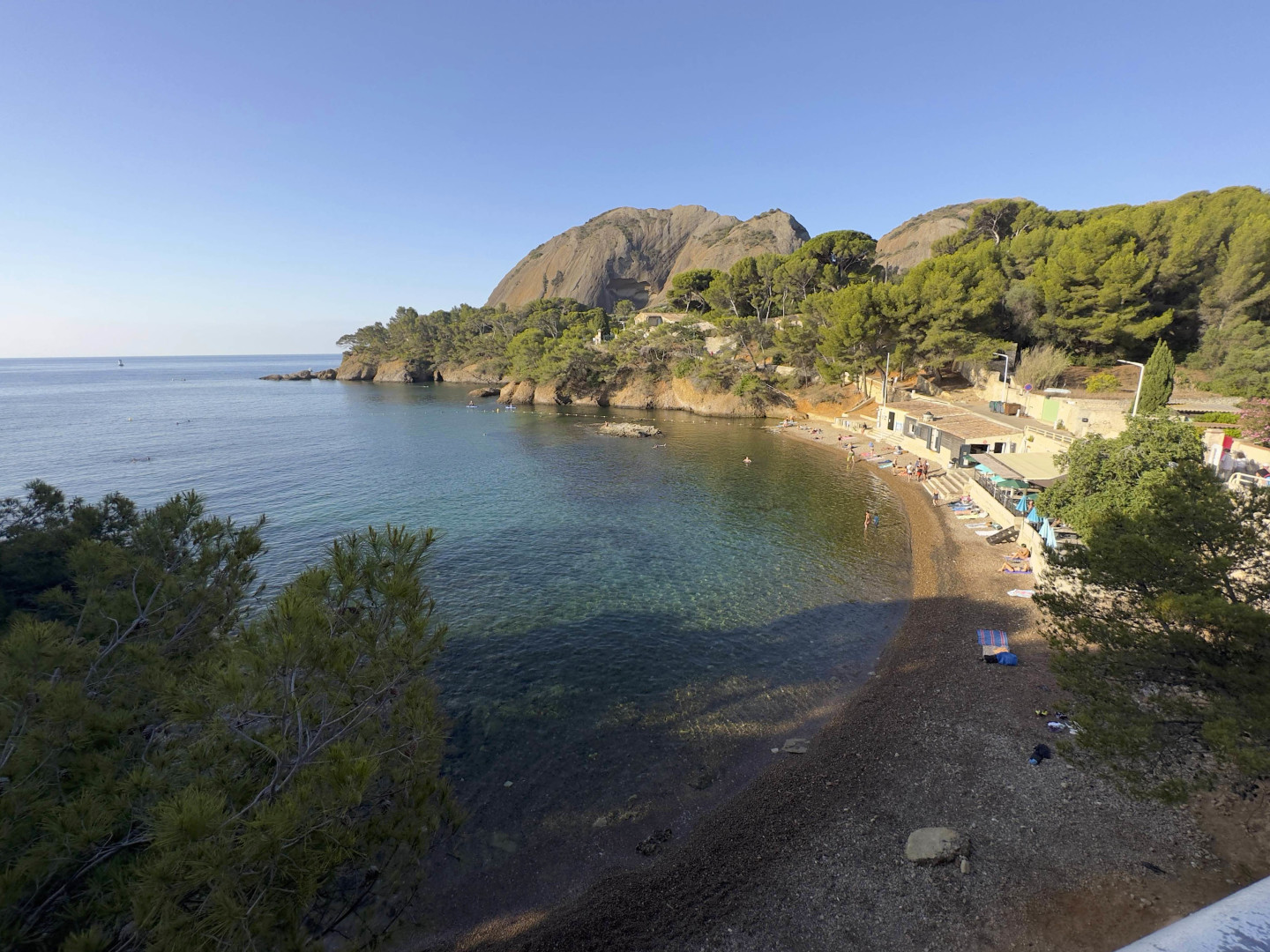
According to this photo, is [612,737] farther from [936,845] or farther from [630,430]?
[630,430]

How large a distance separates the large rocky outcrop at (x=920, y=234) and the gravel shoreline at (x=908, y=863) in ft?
420

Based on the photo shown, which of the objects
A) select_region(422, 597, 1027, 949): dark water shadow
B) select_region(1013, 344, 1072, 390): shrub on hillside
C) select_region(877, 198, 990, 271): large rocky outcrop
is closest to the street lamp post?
select_region(1013, 344, 1072, 390): shrub on hillside

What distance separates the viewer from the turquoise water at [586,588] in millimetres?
12359

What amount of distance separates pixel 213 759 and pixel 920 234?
156 meters

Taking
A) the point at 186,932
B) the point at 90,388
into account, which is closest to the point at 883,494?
the point at 186,932

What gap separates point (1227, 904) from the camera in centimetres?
707

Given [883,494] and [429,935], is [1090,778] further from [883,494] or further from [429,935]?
[883,494]

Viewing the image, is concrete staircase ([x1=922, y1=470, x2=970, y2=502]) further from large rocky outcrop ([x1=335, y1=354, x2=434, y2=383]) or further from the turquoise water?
large rocky outcrop ([x1=335, y1=354, x2=434, y2=383])

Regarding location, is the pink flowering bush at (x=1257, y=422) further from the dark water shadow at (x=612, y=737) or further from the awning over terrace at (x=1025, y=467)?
the dark water shadow at (x=612, y=737)

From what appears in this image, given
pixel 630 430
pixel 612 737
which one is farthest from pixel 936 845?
pixel 630 430

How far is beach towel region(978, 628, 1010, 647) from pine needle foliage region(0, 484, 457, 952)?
678 inches

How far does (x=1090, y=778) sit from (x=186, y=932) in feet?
54.1

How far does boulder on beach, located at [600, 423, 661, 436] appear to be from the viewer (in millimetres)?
56969

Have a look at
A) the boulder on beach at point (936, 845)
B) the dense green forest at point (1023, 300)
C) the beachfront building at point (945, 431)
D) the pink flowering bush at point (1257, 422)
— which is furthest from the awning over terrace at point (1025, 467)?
the boulder on beach at point (936, 845)
